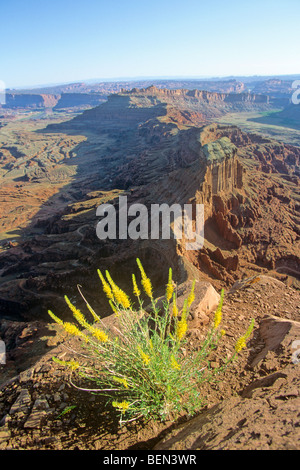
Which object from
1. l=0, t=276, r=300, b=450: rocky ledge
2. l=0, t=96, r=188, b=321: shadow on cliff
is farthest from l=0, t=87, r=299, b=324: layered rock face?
l=0, t=276, r=300, b=450: rocky ledge

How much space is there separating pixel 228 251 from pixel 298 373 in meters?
20.4

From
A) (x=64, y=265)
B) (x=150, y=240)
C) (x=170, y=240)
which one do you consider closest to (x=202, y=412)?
(x=170, y=240)

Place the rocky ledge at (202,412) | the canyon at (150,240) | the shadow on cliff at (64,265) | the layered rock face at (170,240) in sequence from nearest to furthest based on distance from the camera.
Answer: the rocky ledge at (202,412)
the canyon at (150,240)
the shadow on cliff at (64,265)
the layered rock face at (170,240)

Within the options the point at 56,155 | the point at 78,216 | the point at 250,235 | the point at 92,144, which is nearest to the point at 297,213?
the point at 250,235

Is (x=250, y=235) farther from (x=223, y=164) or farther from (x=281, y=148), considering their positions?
(x=281, y=148)

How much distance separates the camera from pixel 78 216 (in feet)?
113

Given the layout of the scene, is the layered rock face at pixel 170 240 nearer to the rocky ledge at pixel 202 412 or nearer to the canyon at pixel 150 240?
the canyon at pixel 150 240

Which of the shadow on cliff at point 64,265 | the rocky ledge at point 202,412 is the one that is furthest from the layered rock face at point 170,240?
the rocky ledge at point 202,412

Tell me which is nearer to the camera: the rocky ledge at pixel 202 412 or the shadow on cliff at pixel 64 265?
the rocky ledge at pixel 202 412

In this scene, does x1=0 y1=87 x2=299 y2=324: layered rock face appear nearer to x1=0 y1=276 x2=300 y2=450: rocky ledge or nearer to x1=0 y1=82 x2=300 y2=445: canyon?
x1=0 y1=82 x2=300 y2=445: canyon

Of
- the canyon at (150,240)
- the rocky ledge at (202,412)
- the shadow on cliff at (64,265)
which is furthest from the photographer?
the shadow on cliff at (64,265)

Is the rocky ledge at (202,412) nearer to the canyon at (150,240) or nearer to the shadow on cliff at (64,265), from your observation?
the canyon at (150,240)

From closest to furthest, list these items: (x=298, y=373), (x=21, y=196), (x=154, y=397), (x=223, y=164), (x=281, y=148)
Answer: (x=154, y=397)
(x=298, y=373)
(x=223, y=164)
(x=21, y=196)
(x=281, y=148)

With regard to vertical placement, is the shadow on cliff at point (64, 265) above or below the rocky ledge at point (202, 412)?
below
